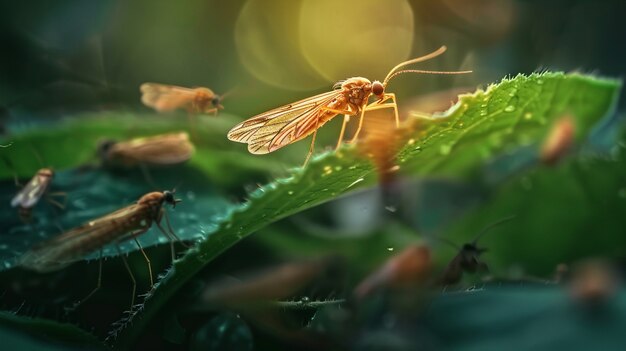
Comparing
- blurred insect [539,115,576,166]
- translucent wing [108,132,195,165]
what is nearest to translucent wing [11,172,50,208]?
translucent wing [108,132,195,165]

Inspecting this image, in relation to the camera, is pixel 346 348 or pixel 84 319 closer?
pixel 346 348

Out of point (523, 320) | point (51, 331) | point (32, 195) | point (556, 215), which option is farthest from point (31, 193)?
point (556, 215)

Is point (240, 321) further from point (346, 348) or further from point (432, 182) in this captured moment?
point (432, 182)

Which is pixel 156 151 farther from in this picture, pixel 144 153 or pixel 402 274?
pixel 402 274

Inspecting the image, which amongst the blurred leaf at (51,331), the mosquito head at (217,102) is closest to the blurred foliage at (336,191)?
the blurred leaf at (51,331)

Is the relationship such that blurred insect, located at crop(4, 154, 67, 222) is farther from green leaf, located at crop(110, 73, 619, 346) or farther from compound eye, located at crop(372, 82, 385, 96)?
compound eye, located at crop(372, 82, 385, 96)

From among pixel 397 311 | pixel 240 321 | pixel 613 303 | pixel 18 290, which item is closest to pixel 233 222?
pixel 240 321
